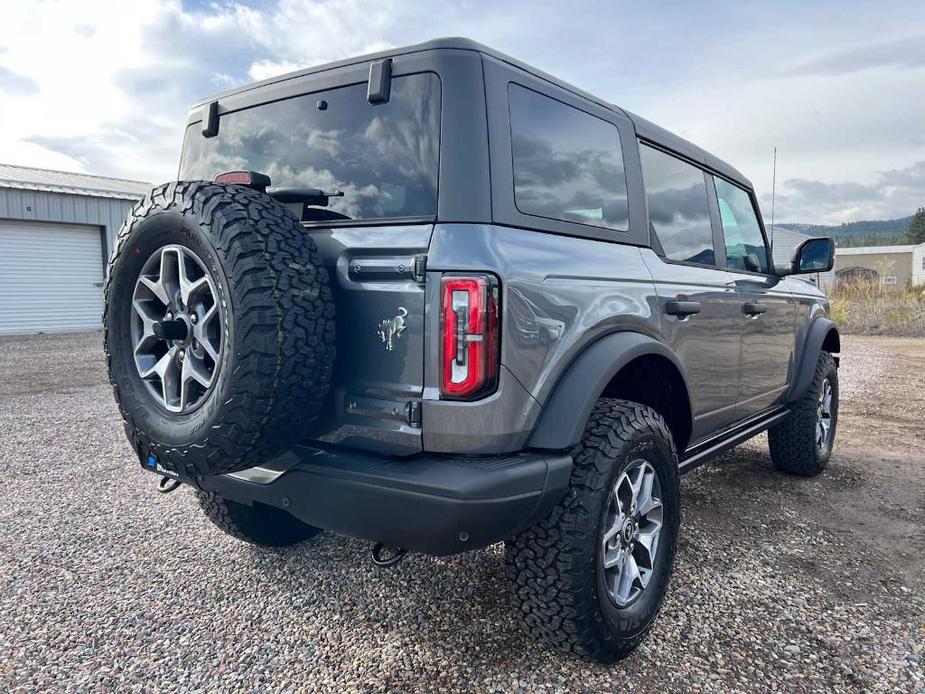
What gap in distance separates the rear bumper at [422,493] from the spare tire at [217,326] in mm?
166

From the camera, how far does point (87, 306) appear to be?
18.2 m

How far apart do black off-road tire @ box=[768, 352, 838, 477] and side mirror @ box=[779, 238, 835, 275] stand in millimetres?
765

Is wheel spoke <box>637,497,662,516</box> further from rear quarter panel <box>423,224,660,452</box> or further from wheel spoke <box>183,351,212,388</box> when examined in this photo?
wheel spoke <box>183,351,212,388</box>

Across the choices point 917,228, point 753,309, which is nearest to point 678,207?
point 753,309

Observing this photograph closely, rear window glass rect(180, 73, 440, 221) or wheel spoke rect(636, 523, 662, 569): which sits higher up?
rear window glass rect(180, 73, 440, 221)

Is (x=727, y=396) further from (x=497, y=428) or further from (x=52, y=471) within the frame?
(x=52, y=471)

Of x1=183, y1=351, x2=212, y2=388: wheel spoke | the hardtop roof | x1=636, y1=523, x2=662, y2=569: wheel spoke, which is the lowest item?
x1=636, y1=523, x2=662, y2=569: wheel spoke

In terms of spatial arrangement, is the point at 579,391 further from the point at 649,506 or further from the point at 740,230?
the point at 740,230

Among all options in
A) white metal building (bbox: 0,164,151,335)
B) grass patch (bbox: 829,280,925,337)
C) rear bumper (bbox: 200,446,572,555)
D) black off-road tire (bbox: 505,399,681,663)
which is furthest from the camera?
white metal building (bbox: 0,164,151,335)

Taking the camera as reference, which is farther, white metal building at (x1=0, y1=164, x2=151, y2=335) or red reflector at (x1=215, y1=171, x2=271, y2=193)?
white metal building at (x1=0, y1=164, x2=151, y2=335)

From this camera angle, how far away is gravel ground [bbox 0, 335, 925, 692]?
219 cm

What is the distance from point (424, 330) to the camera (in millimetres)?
1928

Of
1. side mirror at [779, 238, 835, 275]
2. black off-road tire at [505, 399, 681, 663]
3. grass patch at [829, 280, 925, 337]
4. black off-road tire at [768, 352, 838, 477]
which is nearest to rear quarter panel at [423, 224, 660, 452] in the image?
black off-road tire at [505, 399, 681, 663]

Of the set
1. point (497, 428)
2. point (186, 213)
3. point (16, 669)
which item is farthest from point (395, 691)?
point (186, 213)
